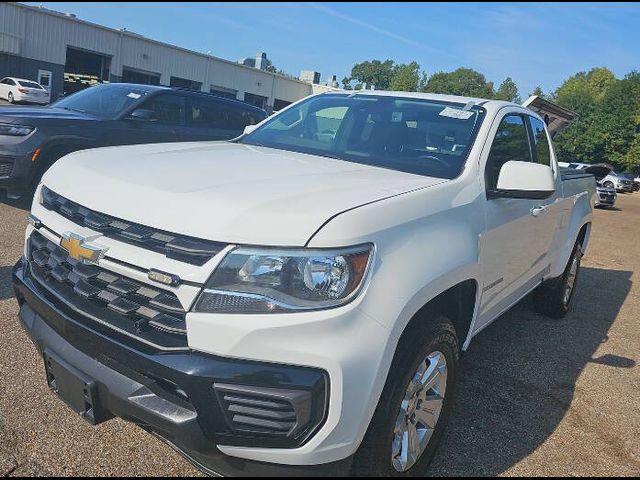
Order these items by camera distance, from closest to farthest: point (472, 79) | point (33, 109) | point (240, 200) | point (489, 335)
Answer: point (240, 200)
point (489, 335)
point (33, 109)
point (472, 79)

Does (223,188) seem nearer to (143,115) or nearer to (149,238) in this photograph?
(149,238)

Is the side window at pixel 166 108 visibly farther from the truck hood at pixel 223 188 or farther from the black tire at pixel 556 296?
the black tire at pixel 556 296

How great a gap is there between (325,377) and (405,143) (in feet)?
5.94

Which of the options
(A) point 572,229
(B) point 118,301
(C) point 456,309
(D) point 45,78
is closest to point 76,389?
(B) point 118,301

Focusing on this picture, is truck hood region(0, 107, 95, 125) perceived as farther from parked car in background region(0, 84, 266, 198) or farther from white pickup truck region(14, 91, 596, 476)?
white pickup truck region(14, 91, 596, 476)

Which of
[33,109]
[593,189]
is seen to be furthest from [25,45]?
[593,189]

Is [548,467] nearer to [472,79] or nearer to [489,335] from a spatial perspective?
[489,335]

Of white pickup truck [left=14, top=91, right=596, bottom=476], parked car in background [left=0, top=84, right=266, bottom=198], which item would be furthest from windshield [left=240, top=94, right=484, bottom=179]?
parked car in background [left=0, top=84, right=266, bottom=198]

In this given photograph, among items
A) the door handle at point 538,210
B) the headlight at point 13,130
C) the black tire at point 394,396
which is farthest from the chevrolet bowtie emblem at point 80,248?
the headlight at point 13,130

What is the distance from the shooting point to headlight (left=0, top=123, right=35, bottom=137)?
6.41 m

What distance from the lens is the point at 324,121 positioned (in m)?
3.82

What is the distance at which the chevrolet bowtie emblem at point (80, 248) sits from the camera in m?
2.14

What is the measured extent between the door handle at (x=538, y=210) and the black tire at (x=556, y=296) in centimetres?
137

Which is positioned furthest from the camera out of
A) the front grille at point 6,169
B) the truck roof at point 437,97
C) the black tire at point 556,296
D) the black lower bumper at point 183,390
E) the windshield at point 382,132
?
the front grille at point 6,169
